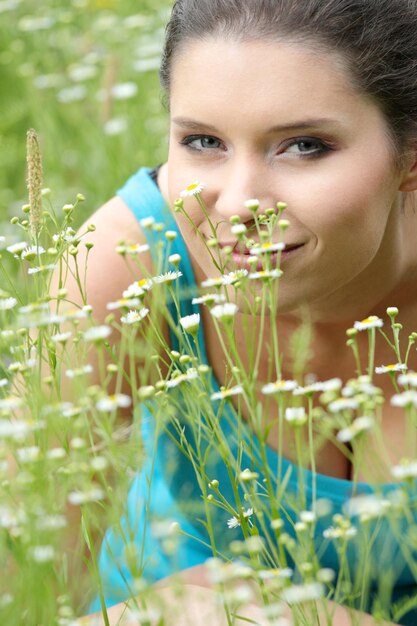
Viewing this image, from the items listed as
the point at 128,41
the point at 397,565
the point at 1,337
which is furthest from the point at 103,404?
the point at 128,41

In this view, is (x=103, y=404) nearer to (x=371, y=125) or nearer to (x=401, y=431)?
(x=371, y=125)

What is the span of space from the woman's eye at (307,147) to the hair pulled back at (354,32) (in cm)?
10

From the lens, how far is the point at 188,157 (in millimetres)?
1716

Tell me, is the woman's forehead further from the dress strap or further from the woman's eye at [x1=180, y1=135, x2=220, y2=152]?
the dress strap

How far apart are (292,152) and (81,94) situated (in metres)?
1.90

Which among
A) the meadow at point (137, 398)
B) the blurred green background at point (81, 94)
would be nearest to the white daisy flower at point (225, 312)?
the meadow at point (137, 398)

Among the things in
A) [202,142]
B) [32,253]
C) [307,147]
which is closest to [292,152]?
[307,147]

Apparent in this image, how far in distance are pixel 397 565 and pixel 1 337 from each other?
1.01m

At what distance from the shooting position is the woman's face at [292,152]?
5.26ft

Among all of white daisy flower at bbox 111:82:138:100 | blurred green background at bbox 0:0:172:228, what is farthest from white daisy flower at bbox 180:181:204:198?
white daisy flower at bbox 111:82:138:100

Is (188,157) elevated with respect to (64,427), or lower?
elevated

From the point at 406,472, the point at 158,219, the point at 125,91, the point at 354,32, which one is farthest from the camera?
the point at 125,91

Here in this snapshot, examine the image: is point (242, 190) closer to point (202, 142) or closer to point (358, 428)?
point (202, 142)

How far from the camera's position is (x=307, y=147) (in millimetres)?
1663
